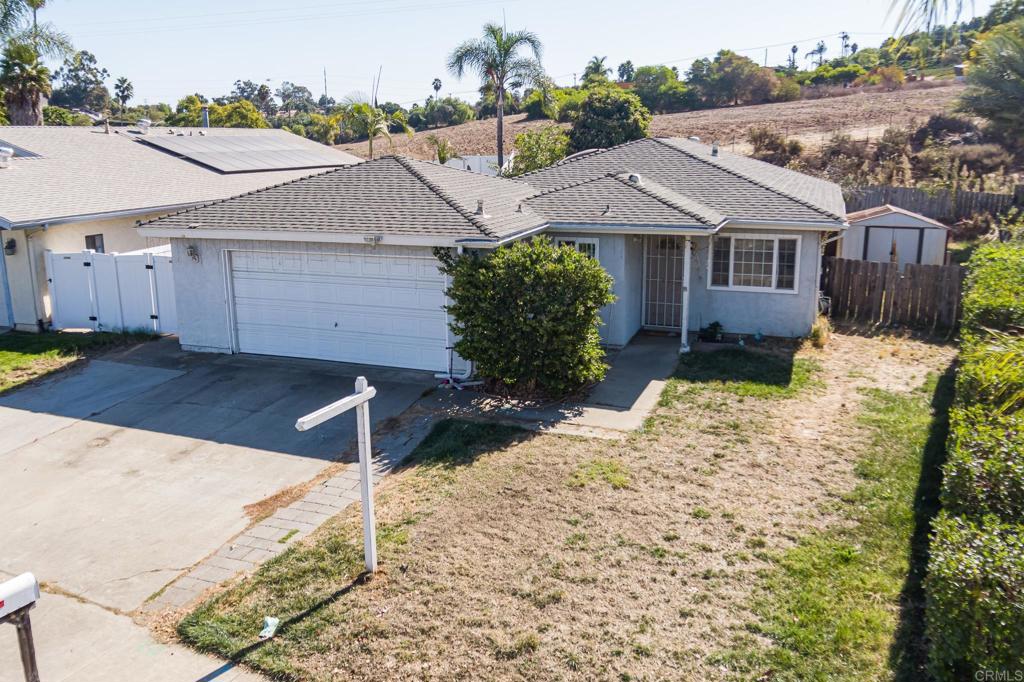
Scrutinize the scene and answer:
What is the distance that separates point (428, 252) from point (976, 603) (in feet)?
32.1

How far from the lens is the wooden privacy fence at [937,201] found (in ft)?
88.6

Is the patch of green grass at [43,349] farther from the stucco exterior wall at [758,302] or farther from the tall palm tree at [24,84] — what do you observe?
the tall palm tree at [24,84]

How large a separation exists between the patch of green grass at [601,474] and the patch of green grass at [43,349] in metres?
10.1

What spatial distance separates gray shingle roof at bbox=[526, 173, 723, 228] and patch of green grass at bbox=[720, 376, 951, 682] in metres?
6.03

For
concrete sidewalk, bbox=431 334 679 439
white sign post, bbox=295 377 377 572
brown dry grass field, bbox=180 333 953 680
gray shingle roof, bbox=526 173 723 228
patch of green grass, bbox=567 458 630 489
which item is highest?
gray shingle roof, bbox=526 173 723 228

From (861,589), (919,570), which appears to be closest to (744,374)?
(919,570)

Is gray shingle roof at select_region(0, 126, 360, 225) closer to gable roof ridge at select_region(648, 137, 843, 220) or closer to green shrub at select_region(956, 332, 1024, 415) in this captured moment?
gable roof ridge at select_region(648, 137, 843, 220)

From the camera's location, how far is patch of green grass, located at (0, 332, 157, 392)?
552 inches

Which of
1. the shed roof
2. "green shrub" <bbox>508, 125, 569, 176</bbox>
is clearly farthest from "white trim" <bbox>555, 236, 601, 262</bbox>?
"green shrub" <bbox>508, 125, 569, 176</bbox>

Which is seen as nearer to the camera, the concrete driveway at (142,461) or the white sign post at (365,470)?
the white sign post at (365,470)

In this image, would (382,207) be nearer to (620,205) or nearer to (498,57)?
(620,205)

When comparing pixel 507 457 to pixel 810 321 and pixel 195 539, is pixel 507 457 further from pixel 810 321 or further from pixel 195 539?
pixel 810 321

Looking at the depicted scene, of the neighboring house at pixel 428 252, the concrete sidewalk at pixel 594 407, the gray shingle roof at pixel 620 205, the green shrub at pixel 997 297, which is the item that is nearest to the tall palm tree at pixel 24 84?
the neighboring house at pixel 428 252

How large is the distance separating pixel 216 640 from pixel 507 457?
4.32 m
